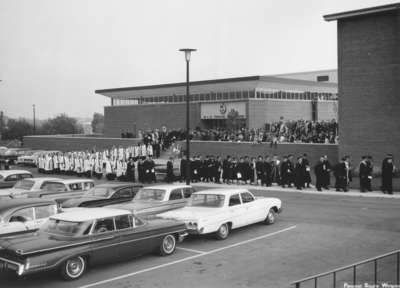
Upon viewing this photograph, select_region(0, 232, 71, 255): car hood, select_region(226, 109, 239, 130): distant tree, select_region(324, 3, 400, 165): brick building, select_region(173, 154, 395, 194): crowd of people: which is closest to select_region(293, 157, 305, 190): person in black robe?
select_region(173, 154, 395, 194): crowd of people

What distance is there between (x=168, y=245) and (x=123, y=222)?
137 centimetres

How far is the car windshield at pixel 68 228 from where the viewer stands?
10.4 m

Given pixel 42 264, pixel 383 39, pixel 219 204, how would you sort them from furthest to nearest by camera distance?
1. pixel 383 39
2. pixel 219 204
3. pixel 42 264

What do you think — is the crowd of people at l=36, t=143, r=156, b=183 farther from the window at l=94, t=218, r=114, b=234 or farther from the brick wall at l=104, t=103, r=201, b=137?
the window at l=94, t=218, r=114, b=234

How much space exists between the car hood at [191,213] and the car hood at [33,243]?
3650mm

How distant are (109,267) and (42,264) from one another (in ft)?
6.15

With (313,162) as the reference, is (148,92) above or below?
above

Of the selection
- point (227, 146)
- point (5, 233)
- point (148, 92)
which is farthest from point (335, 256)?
point (148, 92)

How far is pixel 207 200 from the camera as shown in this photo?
46.0ft

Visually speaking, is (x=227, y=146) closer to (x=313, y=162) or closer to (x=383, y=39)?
(x=313, y=162)

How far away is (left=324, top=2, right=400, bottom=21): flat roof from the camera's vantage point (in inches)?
949

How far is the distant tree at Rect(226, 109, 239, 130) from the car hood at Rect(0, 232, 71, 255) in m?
32.4

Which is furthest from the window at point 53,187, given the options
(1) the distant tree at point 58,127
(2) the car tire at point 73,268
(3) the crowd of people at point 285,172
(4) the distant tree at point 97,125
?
(4) the distant tree at point 97,125

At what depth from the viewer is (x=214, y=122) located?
4459 cm
